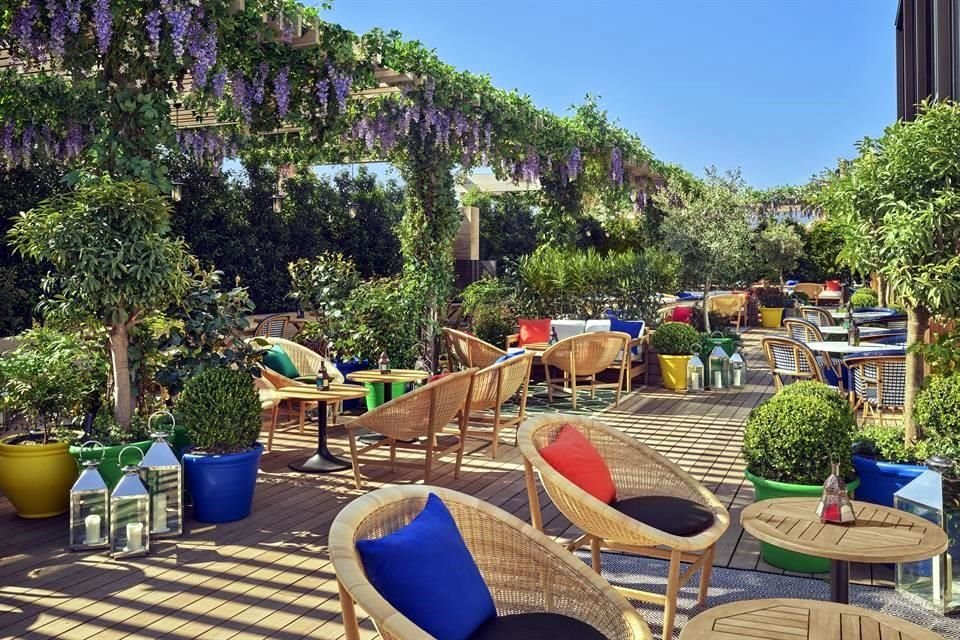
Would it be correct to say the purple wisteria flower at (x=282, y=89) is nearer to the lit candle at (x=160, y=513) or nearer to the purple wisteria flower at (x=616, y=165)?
the lit candle at (x=160, y=513)

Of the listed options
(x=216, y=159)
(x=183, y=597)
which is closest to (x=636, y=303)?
(x=216, y=159)

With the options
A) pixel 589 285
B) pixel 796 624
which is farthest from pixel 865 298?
pixel 796 624

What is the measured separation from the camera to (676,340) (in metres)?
9.48

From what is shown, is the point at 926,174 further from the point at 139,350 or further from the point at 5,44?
the point at 5,44

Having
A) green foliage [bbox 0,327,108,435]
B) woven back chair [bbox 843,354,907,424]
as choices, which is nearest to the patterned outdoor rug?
woven back chair [bbox 843,354,907,424]

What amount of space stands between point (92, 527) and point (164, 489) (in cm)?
36

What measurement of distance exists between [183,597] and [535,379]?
656 cm

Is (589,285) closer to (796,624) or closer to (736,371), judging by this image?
(736,371)

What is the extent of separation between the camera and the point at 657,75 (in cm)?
4122

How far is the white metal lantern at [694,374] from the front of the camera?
9273 millimetres

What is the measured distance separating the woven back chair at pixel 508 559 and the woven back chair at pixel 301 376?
3834 mm

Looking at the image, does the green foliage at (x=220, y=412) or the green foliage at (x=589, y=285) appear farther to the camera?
the green foliage at (x=589, y=285)

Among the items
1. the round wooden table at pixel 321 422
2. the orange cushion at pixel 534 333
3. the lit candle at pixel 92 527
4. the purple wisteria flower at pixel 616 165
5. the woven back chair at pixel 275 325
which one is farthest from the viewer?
the purple wisteria flower at pixel 616 165

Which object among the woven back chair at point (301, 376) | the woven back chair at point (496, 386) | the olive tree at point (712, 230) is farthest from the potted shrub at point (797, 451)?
the olive tree at point (712, 230)
